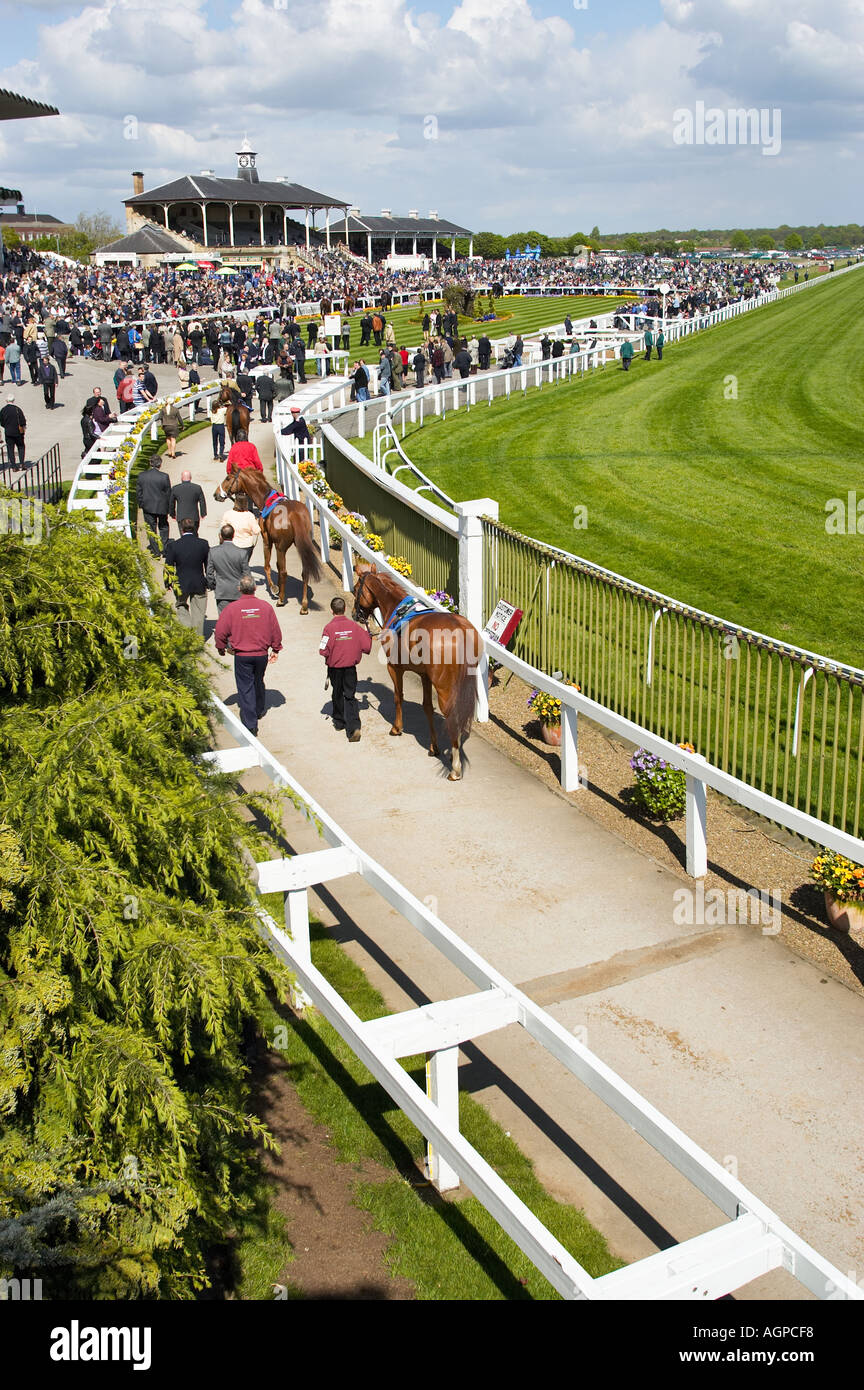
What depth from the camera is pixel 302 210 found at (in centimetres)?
8838

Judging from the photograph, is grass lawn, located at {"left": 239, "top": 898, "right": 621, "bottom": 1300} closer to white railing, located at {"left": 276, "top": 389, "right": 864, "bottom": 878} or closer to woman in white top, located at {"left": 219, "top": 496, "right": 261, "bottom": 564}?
white railing, located at {"left": 276, "top": 389, "right": 864, "bottom": 878}

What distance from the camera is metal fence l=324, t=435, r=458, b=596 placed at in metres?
12.3

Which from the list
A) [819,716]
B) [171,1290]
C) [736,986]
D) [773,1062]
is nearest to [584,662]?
[819,716]

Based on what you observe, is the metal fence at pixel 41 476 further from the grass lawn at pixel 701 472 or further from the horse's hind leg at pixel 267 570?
the grass lawn at pixel 701 472

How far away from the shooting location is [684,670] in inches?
344

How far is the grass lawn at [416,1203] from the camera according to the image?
467cm

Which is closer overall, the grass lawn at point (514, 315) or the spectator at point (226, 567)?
the spectator at point (226, 567)

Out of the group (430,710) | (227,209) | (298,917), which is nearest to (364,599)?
(430,710)

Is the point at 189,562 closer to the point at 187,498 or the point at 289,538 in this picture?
the point at 289,538

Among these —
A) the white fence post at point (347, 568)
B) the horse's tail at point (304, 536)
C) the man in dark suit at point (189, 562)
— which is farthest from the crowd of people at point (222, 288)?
the man in dark suit at point (189, 562)

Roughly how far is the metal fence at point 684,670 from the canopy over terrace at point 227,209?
74768 millimetres

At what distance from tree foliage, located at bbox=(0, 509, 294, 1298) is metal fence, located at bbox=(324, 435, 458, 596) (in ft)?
25.3

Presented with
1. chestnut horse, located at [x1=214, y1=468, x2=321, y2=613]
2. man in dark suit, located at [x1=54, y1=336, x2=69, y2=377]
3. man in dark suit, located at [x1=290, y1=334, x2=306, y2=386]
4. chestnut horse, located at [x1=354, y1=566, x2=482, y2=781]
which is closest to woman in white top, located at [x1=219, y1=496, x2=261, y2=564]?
chestnut horse, located at [x1=214, y1=468, x2=321, y2=613]

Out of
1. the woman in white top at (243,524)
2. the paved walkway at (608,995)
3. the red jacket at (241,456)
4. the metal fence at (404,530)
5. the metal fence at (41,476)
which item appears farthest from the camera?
the metal fence at (41,476)
